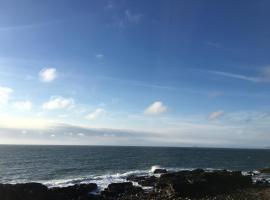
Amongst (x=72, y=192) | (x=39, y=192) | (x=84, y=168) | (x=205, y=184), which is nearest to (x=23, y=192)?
(x=39, y=192)

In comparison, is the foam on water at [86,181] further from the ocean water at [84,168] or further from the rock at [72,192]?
the rock at [72,192]

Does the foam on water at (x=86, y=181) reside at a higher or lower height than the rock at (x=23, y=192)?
lower

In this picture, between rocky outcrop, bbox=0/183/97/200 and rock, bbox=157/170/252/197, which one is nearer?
rocky outcrop, bbox=0/183/97/200

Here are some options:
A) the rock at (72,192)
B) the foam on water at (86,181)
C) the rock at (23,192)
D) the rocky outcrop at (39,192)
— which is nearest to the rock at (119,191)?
the rock at (72,192)

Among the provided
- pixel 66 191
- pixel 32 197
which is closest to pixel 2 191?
Result: pixel 32 197

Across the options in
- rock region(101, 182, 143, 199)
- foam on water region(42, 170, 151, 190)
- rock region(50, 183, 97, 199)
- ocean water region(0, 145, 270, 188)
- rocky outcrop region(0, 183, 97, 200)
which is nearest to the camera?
rocky outcrop region(0, 183, 97, 200)

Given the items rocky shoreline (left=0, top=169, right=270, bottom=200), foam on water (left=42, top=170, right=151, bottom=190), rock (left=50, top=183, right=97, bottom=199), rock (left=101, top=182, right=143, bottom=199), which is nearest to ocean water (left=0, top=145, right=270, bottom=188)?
foam on water (left=42, top=170, right=151, bottom=190)

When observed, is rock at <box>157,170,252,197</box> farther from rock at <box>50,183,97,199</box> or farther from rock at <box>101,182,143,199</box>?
rock at <box>50,183,97,199</box>

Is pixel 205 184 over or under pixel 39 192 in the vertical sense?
over

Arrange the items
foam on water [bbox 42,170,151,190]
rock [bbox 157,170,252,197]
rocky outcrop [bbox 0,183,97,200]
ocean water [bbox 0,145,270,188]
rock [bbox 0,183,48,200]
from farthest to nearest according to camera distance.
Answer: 1. ocean water [bbox 0,145,270,188]
2. foam on water [bbox 42,170,151,190]
3. rock [bbox 157,170,252,197]
4. rocky outcrop [bbox 0,183,97,200]
5. rock [bbox 0,183,48,200]

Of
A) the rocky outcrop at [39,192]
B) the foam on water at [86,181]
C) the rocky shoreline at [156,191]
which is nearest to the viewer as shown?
the rocky outcrop at [39,192]

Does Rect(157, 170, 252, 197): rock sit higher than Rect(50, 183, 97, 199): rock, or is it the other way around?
Rect(157, 170, 252, 197): rock

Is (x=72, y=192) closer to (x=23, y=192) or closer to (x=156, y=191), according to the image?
(x=23, y=192)

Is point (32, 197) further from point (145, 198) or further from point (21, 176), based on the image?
point (21, 176)
